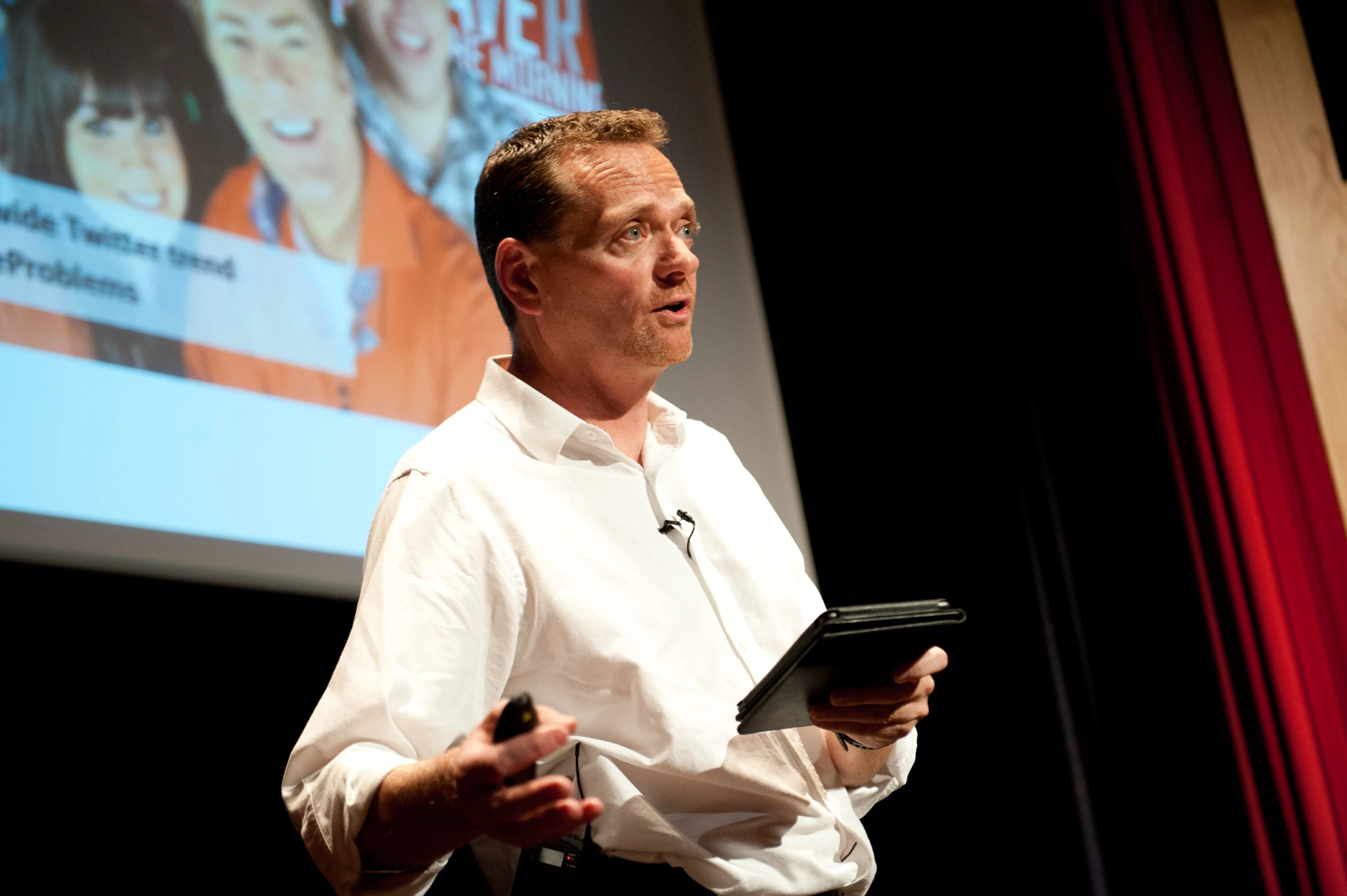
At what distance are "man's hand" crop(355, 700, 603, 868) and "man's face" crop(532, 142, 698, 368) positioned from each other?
0.72 metres

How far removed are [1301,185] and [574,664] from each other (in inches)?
93.8

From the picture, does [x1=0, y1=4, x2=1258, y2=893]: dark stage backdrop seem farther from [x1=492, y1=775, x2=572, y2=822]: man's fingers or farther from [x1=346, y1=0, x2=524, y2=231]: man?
Answer: [x1=492, y1=775, x2=572, y2=822]: man's fingers

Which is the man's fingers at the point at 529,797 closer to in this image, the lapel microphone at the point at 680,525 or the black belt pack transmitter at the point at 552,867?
the black belt pack transmitter at the point at 552,867

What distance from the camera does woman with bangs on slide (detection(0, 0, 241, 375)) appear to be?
1812 millimetres

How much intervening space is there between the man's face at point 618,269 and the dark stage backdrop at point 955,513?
933 mm

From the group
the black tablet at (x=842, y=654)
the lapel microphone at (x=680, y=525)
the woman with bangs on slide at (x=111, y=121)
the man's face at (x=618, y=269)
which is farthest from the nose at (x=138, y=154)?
the black tablet at (x=842, y=654)

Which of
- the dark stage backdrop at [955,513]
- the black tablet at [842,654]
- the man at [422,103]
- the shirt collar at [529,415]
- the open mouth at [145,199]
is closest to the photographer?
the black tablet at [842,654]

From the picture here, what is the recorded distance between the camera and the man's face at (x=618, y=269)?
1.61 meters

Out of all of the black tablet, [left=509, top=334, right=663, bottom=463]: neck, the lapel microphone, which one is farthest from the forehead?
the black tablet

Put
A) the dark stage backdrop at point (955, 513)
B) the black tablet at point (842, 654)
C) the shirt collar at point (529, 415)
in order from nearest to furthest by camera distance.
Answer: the black tablet at point (842, 654) → the shirt collar at point (529, 415) → the dark stage backdrop at point (955, 513)

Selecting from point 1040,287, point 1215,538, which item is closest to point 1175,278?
point 1040,287

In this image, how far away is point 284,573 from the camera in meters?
1.99

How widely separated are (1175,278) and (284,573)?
6.93 ft

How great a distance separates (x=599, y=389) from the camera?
1646 millimetres
